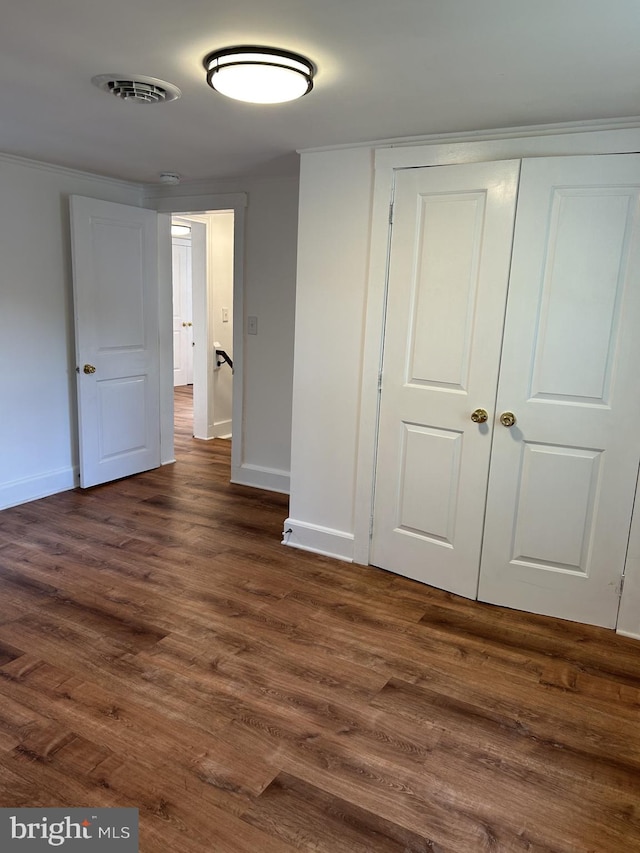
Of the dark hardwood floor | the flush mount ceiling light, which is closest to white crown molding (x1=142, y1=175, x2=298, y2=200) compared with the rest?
the flush mount ceiling light

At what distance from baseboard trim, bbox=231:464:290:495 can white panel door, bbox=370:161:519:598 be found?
138cm

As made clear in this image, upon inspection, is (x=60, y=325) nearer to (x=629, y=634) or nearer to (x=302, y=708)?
(x=302, y=708)

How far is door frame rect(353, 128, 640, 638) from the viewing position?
8.20 ft

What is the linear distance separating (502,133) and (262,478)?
2854 millimetres

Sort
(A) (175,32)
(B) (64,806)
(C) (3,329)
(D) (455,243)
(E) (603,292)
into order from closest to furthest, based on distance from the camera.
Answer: (B) (64,806)
(A) (175,32)
(E) (603,292)
(D) (455,243)
(C) (3,329)

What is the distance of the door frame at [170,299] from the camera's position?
4270 millimetres

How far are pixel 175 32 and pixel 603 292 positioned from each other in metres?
1.92

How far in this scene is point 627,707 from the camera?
2.17 meters

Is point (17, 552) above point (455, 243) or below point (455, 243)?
below

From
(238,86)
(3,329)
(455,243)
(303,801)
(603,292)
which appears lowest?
(303,801)

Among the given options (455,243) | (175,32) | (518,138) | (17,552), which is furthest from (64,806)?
(518,138)

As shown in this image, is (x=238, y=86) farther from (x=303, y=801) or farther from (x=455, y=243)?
(x=303, y=801)

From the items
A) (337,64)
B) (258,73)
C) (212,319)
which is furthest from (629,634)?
(212,319)

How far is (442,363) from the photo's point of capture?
9.43 feet
